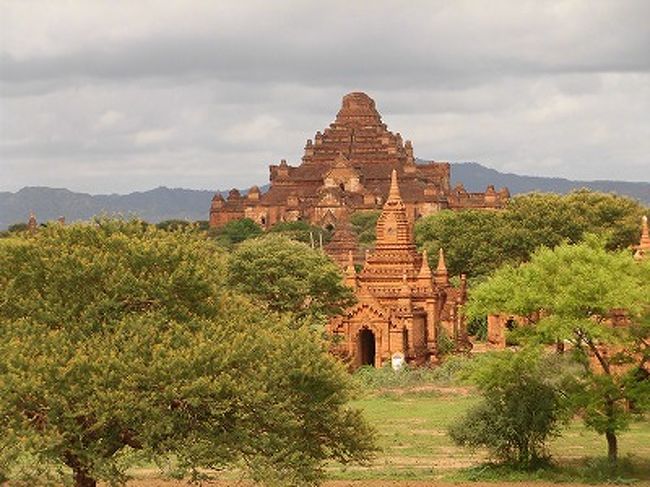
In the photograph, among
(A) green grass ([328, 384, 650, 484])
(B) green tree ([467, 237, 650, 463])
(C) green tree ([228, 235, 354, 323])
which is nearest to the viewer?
(A) green grass ([328, 384, 650, 484])

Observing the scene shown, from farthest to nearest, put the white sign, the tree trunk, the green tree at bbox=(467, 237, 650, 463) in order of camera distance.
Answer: the white sign
the tree trunk
the green tree at bbox=(467, 237, 650, 463)

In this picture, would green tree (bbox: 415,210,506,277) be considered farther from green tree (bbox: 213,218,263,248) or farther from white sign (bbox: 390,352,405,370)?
green tree (bbox: 213,218,263,248)

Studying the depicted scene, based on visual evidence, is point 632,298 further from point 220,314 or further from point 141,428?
point 141,428

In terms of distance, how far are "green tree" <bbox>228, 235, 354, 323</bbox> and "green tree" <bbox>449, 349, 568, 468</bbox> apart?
78.5 feet

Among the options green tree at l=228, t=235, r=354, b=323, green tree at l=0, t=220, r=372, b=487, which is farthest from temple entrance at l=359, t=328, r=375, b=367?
green tree at l=0, t=220, r=372, b=487

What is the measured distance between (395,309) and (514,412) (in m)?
23.8

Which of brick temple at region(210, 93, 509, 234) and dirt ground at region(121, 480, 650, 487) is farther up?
brick temple at region(210, 93, 509, 234)

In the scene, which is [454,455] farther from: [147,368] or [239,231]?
[239,231]

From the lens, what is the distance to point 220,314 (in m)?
29.8

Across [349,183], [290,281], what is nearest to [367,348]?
[290,281]

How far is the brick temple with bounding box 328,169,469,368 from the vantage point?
60719 mm

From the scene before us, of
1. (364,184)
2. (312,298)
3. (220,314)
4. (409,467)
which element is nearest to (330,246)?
(312,298)

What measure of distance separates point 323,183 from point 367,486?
117508 millimetres

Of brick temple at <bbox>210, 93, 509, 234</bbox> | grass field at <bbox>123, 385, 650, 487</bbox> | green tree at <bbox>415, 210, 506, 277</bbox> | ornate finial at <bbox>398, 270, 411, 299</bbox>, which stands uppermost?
brick temple at <bbox>210, 93, 509, 234</bbox>
